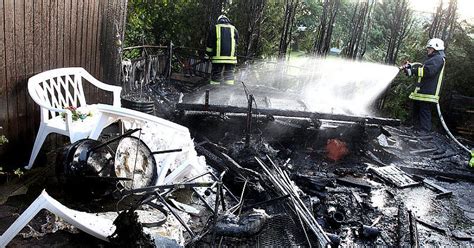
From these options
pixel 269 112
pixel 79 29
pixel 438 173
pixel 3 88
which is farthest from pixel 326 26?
pixel 3 88

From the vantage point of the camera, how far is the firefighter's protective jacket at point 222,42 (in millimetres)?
10195

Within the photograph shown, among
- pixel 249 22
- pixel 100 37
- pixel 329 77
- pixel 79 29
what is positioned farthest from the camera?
pixel 329 77

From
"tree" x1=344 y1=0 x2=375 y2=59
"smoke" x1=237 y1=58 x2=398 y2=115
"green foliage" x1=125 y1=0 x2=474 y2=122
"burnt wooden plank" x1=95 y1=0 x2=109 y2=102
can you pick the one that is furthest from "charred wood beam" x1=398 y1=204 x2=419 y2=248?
"tree" x1=344 y1=0 x2=375 y2=59

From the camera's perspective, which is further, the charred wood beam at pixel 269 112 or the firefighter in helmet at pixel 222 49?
the firefighter in helmet at pixel 222 49

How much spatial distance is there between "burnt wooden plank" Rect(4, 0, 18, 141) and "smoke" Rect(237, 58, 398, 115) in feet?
28.7

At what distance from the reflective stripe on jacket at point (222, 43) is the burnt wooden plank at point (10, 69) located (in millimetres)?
5679

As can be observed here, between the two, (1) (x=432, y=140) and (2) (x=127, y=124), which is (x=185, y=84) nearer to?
(2) (x=127, y=124)

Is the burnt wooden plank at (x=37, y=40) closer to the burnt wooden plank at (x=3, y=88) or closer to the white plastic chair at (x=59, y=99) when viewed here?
the white plastic chair at (x=59, y=99)

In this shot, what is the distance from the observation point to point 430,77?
385 inches

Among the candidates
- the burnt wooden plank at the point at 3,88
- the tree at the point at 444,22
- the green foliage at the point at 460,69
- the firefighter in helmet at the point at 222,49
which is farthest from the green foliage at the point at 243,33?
the burnt wooden plank at the point at 3,88

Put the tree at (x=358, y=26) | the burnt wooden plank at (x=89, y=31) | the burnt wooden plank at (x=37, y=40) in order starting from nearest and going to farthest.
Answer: the burnt wooden plank at (x=37, y=40) → the burnt wooden plank at (x=89, y=31) → the tree at (x=358, y=26)

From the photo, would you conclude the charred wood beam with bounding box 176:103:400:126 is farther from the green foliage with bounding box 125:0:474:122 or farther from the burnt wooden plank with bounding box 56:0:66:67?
the green foliage with bounding box 125:0:474:122

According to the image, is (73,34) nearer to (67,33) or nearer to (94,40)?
(67,33)

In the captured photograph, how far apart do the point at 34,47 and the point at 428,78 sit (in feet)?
29.8
